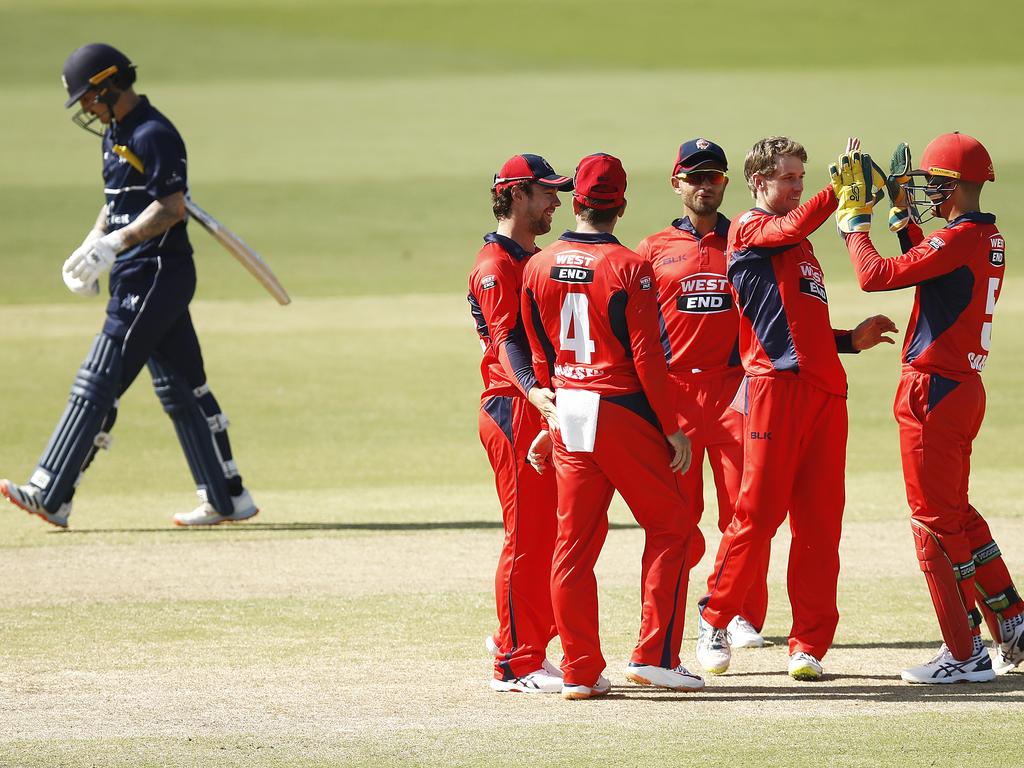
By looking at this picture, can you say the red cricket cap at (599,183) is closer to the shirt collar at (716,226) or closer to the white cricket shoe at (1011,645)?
the shirt collar at (716,226)

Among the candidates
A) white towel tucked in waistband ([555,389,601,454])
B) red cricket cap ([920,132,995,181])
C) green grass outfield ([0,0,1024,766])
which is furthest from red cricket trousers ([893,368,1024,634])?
white towel tucked in waistband ([555,389,601,454])

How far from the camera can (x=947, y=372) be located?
6.69m

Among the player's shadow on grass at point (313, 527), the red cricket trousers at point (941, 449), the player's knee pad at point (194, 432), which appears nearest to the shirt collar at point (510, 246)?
the red cricket trousers at point (941, 449)

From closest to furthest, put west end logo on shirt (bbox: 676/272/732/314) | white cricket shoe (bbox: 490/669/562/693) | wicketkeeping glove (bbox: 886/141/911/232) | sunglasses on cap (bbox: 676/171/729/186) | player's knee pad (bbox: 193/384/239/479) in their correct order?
white cricket shoe (bbox: 490/669/562/693)
wicketkeeping glove (bbox: 886/141/911/232)
sunglasses on cap (bbox: 676/171/729/186)
west end logo on shirt (bbox: 676/272/732/314)
player's knee pad (bbox: 193/384/239/479)

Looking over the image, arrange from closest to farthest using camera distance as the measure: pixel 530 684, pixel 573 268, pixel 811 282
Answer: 1. pixel 573 268
2. pixel 530 684
3. pixel 811 282

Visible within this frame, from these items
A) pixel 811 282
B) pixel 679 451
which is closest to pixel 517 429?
pixel 679 451

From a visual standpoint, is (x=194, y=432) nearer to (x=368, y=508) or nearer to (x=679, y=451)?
(x=368, y=508)

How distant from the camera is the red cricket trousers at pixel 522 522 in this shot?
6.71 meters

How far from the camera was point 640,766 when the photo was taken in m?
5.38

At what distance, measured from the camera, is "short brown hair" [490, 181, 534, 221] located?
6668 millimetres

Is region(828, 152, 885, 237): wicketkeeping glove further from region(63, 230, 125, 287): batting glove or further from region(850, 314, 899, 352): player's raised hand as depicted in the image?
region(63, 230, 125, 287): batting glove

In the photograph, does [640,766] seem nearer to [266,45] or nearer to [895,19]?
[266,45]

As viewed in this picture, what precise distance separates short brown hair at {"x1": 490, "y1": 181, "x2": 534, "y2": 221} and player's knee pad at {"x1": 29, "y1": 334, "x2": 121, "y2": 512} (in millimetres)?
3639

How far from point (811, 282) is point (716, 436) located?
2.97ft
